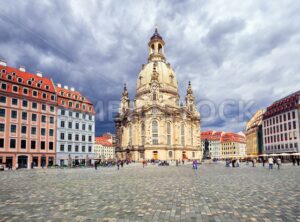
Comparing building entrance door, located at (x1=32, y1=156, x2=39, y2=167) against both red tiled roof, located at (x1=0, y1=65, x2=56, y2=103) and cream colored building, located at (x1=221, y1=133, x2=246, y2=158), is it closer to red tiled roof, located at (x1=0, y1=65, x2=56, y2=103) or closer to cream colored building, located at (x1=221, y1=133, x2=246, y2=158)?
red tiled roof, located at (x1=0, y1=65, x2=56, y2=103)

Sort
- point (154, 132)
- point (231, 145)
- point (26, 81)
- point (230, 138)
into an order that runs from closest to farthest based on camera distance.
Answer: point (26, 81) < point (154, 132) < point (231, 145) < point (230, 138)

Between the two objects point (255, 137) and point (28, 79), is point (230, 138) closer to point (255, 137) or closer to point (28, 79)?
point (255, 137)

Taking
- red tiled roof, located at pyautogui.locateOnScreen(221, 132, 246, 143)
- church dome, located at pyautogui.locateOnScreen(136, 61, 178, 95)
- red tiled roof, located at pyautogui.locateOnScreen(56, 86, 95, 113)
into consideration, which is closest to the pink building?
red tiled roof, located at pyautogui.locateOnScreen(56, 86, 95, 113)

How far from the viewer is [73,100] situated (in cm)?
7275

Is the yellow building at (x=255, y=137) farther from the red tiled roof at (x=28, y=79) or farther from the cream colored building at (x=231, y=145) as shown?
the red tiled roof at (x=28, y=79)

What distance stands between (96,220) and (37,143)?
58.3 meters

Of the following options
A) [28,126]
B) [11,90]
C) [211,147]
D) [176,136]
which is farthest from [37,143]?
[211,147]

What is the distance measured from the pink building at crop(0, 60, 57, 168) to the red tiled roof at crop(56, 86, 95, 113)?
2.39m

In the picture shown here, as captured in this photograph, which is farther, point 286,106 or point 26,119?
point 286,106

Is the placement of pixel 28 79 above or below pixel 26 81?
above

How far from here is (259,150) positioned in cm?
11319

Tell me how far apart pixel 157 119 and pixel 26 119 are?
50.2m

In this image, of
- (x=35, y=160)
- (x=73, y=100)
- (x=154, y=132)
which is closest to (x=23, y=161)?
(x=35, y=160)

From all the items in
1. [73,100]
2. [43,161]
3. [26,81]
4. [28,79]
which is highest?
[28,79]
